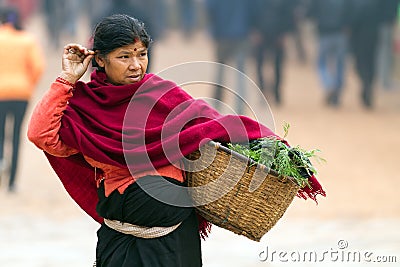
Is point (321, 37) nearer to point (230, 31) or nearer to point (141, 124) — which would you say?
point (230, 31)

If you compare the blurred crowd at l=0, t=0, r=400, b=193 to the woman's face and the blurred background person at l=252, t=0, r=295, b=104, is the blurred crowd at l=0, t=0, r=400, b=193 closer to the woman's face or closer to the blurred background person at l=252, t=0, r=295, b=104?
the blurred background person at l=252, t=0, r=295, b=104

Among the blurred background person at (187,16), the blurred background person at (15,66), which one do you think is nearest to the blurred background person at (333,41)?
the blurred background person at (15,66)

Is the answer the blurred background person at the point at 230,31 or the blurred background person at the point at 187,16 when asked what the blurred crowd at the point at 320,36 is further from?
the blurred background person at the point at 187,16

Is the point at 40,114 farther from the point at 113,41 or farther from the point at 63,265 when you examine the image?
the point at 63,265

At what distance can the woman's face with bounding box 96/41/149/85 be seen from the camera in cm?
385

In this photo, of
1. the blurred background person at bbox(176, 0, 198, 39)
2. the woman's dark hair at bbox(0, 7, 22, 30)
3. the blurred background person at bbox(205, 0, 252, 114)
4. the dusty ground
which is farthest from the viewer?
the blurred background person at bbox(176, 0, 198, 39)

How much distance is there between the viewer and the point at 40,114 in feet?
12.5

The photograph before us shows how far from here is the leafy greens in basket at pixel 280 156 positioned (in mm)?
3785

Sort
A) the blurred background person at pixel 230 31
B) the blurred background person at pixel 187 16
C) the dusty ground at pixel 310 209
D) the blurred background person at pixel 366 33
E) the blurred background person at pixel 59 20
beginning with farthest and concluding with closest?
the blurred background person at pixel 187 16 → the blurred background person at pixel 59 20 → the blurred background person at pixel 366 33 → the blurred background person at pixel 230 31 → the dusty ground at pixel 310 209

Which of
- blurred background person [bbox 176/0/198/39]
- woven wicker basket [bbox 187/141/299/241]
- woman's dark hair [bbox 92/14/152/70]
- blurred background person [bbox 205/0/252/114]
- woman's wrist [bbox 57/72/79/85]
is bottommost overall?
woven wicker basket [bbox 187/141/299/241]

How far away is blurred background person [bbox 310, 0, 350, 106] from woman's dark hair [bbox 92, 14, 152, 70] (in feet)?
38.4

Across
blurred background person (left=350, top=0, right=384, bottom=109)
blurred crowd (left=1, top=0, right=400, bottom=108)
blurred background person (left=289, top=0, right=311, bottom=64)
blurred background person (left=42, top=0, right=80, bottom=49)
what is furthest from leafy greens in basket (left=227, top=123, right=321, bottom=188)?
blurred background person (left=42, top=0, right=80, bottom=49)

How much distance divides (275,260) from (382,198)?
116 inches

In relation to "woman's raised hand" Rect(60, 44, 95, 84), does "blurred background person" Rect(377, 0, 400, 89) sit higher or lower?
higher
